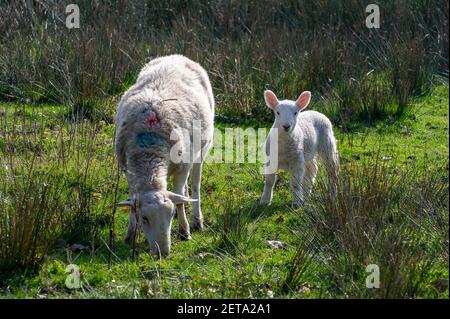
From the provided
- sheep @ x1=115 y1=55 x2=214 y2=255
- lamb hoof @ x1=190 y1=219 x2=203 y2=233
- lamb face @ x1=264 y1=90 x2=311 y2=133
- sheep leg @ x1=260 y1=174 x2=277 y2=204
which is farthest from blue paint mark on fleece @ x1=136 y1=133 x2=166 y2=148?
sheep leg @ x1=260 y1=174 x2=277 y2=204

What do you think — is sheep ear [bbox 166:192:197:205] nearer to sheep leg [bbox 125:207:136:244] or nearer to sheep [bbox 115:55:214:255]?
sheep [bbox 115:55:214:255]

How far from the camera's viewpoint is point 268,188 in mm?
8203

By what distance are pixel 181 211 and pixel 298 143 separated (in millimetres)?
1713

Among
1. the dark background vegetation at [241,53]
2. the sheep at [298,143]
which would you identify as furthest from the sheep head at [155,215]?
the dark background vegetation at [241,53]

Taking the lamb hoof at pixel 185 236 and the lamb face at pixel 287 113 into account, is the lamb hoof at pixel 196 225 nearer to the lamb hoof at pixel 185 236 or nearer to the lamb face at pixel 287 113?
the lamb hoof at pixel 185 236

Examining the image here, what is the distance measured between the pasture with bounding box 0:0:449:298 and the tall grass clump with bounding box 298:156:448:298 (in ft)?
0.06

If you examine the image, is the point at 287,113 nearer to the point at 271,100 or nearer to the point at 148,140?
the point at 271,100

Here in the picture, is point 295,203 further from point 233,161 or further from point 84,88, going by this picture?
point 84,88

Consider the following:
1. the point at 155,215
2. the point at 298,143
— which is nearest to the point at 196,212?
the point at 155,215

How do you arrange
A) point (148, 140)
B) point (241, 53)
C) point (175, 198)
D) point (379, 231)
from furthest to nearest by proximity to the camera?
point (241, 53)
point (148, 140)
point (175, 198)
point (379, 231)

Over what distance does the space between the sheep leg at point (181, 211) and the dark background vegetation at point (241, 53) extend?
2.61m

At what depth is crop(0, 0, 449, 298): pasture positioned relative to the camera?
19.5ft

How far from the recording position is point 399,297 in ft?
17.1
